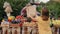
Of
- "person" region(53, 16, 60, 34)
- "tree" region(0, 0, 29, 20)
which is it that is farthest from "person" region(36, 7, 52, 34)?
"tree" region(0, 0, 29, 20)

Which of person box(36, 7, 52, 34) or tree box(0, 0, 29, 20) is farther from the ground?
tree box(0, 0, 29, 20)

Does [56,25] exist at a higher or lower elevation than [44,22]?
lower

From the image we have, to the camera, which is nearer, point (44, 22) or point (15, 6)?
point (44, 22)

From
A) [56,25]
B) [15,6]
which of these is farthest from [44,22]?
[15,6]

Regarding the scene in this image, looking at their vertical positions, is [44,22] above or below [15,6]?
below

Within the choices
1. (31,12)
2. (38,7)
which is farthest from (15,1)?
(31,12)

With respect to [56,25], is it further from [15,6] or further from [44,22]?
[15,6]

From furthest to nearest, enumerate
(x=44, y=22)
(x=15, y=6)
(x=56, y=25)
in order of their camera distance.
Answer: (x=15, y=6) → (x=56, y=25) → (x=44, y=22)

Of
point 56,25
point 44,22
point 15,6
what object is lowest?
point 56,25

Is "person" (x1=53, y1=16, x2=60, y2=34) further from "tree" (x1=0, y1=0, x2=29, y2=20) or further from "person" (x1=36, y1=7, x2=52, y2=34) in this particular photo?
"tree" (x1=0, y1=0, x2=29, y2=20)

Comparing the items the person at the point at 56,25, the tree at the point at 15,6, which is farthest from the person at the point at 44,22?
the tree at the point at 15,6

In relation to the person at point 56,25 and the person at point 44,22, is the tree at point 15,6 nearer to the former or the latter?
the person at point 56,25

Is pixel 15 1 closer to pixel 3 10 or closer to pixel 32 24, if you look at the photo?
pixel 3 10

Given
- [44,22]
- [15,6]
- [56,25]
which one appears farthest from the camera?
[15,6]
